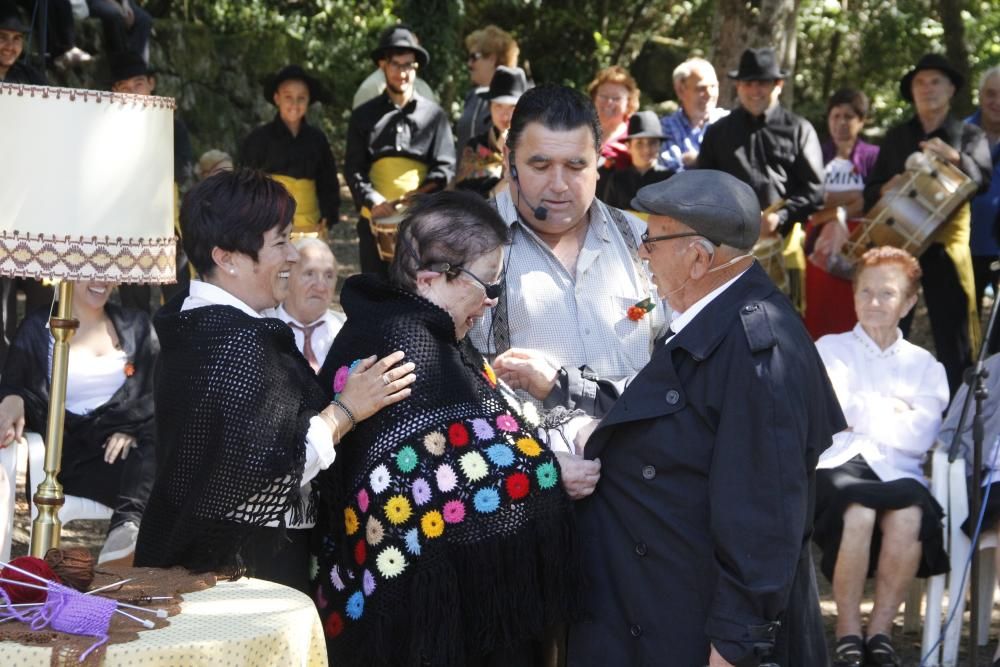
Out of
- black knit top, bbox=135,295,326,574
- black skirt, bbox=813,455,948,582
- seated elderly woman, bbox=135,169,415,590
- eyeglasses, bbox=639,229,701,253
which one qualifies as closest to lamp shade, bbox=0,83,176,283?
seated elderly woman, bbox=135,169,415,590

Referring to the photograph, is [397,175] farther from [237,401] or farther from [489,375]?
[237,401]

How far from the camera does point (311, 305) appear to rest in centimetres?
578

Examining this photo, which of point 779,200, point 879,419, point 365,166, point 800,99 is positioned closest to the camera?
point 879,419

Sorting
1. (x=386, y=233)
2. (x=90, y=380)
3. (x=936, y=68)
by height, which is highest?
(x=936, y=68)

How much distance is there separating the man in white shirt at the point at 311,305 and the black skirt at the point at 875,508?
217cm

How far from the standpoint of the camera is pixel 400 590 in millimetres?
3346

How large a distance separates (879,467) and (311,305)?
8.17 feet

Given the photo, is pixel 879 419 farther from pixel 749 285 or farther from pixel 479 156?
pixel 479 156

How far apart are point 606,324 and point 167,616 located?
1.66 m

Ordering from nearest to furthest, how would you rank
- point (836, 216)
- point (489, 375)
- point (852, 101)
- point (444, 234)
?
point (444, 234) → point (489, 375) → point (836, 216) → point (852, 101)

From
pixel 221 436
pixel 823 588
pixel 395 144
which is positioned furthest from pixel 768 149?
pixel 221 436

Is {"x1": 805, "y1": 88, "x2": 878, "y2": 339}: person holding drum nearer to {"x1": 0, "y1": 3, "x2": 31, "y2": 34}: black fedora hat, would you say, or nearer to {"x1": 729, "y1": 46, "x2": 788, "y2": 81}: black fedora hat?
{"x1": 729, "y1": 46, "x2": 788, "y2": 81}: black fedora hat

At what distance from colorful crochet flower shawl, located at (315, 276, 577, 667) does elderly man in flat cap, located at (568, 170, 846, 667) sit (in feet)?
0.49

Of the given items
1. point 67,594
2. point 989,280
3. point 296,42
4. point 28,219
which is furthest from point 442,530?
point 296,42
